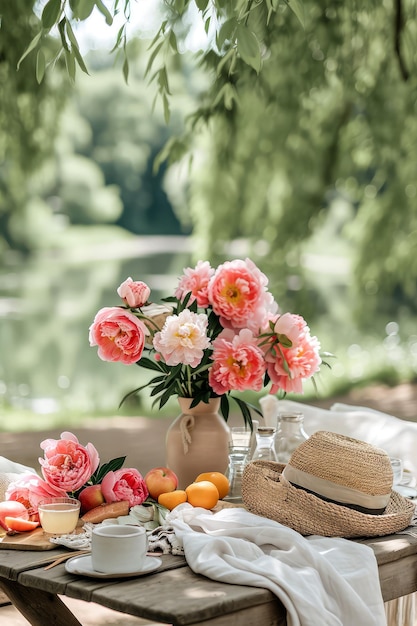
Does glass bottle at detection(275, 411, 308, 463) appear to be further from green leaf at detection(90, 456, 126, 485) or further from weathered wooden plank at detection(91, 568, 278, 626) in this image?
weathered wooden plank at detection(91, 568, 278, 626)

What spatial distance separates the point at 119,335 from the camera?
2184 mm

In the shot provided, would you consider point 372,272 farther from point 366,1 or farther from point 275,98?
point 366,1

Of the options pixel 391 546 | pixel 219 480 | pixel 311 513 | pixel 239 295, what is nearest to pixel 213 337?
pixel 239 295

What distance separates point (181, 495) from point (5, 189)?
630 cm

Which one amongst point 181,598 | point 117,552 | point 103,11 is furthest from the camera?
point 103,11

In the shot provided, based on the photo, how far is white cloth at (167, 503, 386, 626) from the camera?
1.59m

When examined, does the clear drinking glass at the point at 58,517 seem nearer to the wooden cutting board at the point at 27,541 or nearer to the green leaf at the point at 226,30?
the wooden cutting board at the point at 27,541

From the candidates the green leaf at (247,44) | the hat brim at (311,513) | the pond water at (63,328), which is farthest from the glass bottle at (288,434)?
the pond water at (63,328)

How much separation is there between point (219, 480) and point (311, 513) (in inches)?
13.0

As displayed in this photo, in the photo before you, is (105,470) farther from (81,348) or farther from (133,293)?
(81,348)

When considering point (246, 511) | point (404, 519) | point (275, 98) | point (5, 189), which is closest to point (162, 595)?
point (246, 511)

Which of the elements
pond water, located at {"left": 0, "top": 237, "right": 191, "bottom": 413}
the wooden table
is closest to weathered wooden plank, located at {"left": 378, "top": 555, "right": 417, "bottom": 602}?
the wooden table

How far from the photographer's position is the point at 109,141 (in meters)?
33.5

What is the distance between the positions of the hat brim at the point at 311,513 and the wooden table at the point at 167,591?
1.6 inches
